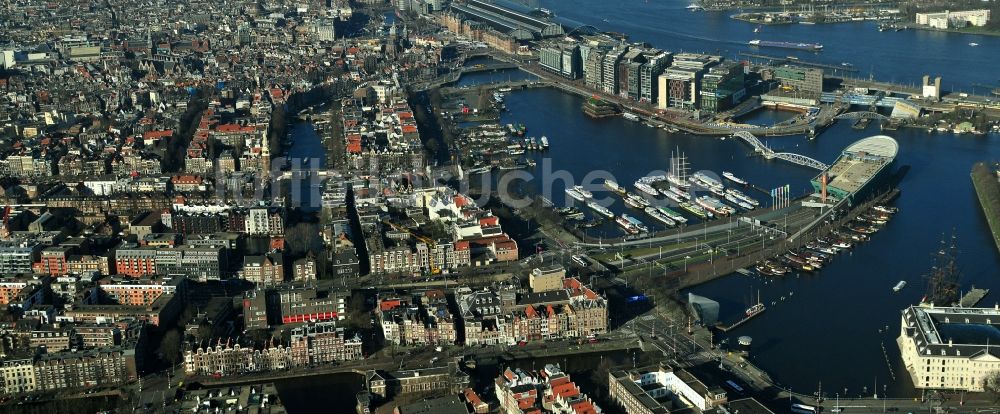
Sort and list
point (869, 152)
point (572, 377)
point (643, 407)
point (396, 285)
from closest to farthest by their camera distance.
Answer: point (643, 407), point (572, 377), point (396, 285), point (869, 152)

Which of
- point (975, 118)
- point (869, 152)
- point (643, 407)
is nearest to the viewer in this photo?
point (643, 407)

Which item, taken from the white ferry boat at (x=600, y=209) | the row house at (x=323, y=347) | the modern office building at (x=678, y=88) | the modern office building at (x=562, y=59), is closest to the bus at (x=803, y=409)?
the row house at (x=323, y=347)

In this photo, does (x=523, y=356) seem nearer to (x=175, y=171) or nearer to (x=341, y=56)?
(x=175, y=171)

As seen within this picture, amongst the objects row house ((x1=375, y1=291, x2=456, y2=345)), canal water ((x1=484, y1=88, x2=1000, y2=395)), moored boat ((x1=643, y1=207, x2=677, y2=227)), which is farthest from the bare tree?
moored boat ((x1=643, y1=207, x2=677, y2=227))

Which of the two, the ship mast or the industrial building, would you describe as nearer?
the ship mast

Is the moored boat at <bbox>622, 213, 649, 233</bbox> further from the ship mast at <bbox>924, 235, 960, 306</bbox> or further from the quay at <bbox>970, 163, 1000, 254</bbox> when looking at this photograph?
the quay at <bbox>970, 163, 1000, 254</bbox>

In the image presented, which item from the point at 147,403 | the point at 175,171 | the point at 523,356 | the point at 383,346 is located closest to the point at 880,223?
the point at 523,356
